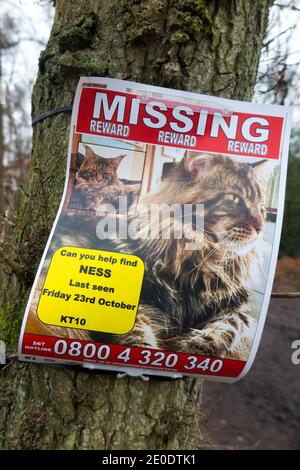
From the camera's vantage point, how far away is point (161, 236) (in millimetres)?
1085

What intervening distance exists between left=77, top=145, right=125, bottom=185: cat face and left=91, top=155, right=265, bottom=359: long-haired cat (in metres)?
0.09

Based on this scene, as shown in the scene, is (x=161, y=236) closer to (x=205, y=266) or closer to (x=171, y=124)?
(x=205, y=266)

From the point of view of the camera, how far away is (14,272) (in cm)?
115

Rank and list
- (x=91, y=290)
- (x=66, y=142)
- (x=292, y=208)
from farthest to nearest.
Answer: (x=292, y=208), (x=66, y=142), (x=91, y=290)

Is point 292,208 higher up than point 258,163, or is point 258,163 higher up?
point 292,208

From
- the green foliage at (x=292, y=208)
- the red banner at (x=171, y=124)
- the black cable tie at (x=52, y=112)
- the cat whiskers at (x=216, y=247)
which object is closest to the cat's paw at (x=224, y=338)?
the cat whiskers at (x=216, y=247)

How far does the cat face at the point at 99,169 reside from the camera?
3.64 feet

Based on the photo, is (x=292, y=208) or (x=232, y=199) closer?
(x=232, y=199)

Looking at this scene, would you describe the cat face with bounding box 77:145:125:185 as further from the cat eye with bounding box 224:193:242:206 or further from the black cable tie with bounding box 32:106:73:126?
the cat eye with bounding box 224:193:242:206

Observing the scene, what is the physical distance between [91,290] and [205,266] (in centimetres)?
24

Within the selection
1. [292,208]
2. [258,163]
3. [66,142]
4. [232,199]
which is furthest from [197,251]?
[292,208]

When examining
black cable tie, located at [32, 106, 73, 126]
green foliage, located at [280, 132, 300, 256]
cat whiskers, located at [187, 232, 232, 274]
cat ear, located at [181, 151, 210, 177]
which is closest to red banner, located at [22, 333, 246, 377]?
cat whiskers, located at [187, 232, 232, 274]

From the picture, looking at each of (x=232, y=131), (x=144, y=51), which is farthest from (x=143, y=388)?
(x=144, y=51)
